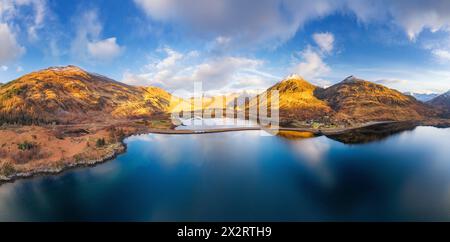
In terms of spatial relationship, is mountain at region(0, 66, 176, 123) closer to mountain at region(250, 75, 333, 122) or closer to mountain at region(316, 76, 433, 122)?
mountain at region(250, 75, 333, 122)

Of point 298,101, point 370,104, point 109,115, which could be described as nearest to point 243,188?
point 109,115

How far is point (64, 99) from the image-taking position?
89.8 m

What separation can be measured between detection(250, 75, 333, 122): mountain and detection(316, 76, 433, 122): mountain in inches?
264

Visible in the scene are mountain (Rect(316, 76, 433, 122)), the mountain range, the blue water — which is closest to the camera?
the blue water

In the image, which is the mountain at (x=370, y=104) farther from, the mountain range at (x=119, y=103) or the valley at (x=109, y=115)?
the valley at (x=109, y=115)

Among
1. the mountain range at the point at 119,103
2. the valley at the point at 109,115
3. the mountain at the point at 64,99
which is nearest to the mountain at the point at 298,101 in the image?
the mountain range at the point at 119,103

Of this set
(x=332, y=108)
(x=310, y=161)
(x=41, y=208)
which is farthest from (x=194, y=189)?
(x=332, y=108)

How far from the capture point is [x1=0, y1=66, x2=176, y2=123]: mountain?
7244 cm

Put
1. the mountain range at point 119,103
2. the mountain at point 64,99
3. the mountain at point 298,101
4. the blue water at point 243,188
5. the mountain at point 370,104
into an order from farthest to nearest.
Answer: the mountain at point 298,101 < the mountain at point 370,104 < the mountain range at point 119,103 < the mountain at point 64,99 < the blue water at point 243,188

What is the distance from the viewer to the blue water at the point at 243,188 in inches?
764

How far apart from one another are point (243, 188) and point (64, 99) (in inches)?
3635

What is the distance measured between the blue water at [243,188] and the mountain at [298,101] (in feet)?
198

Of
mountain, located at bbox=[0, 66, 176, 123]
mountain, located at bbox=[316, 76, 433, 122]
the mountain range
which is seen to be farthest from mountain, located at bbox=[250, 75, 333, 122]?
mountain, located at bbox=[0, 66, 176, 123]
